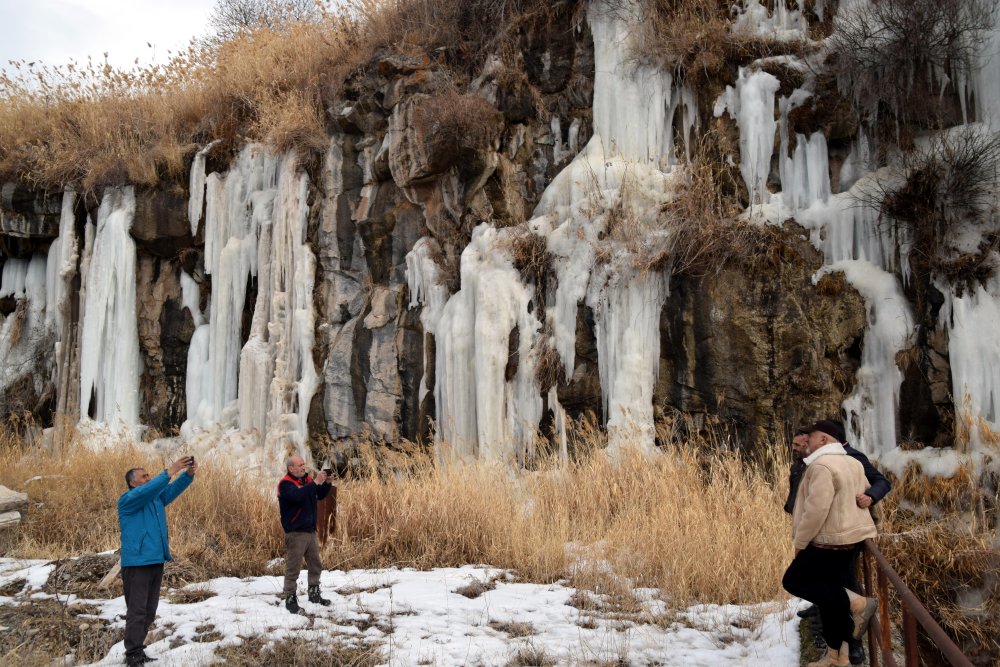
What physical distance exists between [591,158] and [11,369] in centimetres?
1204

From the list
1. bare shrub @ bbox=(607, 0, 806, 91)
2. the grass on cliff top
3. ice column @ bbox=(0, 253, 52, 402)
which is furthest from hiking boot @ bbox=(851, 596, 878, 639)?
ice column @ bbox=(0, 253, 52, 402)

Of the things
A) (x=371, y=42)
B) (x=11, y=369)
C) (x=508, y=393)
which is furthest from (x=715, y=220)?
(x=11, y=369)

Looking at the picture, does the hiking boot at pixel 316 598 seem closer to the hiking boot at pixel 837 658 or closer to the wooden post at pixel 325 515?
the wooden post at pixel 325 515

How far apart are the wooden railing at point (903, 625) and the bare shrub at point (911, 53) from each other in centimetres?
694

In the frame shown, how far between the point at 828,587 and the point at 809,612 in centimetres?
92

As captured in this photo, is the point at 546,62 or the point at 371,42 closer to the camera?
the point at 546,62

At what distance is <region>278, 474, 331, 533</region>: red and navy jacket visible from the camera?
6223 mm

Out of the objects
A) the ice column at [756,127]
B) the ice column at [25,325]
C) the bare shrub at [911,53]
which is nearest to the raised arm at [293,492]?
the ice column at [756,127]

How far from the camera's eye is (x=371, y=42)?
14.5 metres

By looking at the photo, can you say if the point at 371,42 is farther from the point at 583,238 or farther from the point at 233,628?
the point at 233,628

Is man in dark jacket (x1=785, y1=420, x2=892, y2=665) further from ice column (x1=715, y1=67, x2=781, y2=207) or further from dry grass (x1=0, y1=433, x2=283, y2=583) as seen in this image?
ice column (x1=715, y1=67, x2=781, y2=207)

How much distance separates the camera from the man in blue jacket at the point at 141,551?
524cm

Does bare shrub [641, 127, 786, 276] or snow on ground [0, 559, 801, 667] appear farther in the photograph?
bare shrub [641, 127, 786, 276]

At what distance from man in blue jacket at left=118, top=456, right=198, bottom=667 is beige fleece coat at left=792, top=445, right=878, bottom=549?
3.68 m
